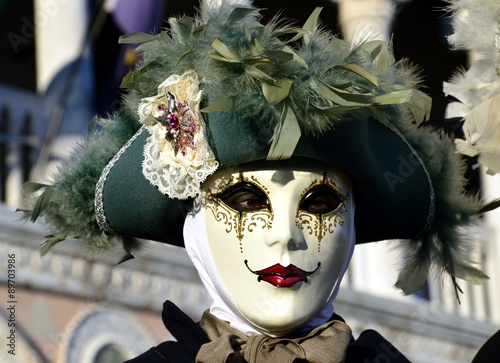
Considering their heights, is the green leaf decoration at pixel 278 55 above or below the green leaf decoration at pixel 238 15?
below

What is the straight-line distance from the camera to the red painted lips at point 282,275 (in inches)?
116

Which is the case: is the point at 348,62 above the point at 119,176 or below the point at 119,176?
above

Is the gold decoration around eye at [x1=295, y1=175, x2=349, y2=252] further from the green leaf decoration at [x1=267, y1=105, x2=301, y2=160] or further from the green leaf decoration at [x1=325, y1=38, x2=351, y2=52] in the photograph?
the green leaf decoration at [x1=325, y1=38, x2=351, y2=52]

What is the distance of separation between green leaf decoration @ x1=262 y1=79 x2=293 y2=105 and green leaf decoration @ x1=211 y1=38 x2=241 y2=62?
3.0 inches

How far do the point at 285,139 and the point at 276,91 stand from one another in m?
0.10

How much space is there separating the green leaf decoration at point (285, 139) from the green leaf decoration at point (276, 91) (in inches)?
1.7

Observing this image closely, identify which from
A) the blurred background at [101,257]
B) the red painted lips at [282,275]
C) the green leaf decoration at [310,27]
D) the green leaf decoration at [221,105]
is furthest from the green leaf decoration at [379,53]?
the blurred background at [101,257]

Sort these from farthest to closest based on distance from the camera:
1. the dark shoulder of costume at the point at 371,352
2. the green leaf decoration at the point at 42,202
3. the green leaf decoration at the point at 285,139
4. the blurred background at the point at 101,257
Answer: the blurred background at the point at 101,257, the green leaf decoration at the point at 42,202, the dark shoulder of costume at the point at 371,352, the green leaf decoration at the point at 285,139

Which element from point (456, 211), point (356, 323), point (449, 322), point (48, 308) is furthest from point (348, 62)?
point (449, 322)

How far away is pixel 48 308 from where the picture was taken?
6.23 metres

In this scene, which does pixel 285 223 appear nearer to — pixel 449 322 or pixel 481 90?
pixel 481 90

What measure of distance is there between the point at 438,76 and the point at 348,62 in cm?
753

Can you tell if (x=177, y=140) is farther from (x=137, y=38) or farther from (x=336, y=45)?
(x=336, y=45)

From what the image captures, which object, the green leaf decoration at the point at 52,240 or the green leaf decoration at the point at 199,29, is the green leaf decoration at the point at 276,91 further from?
the green leaf decoration at the point at 52,240
